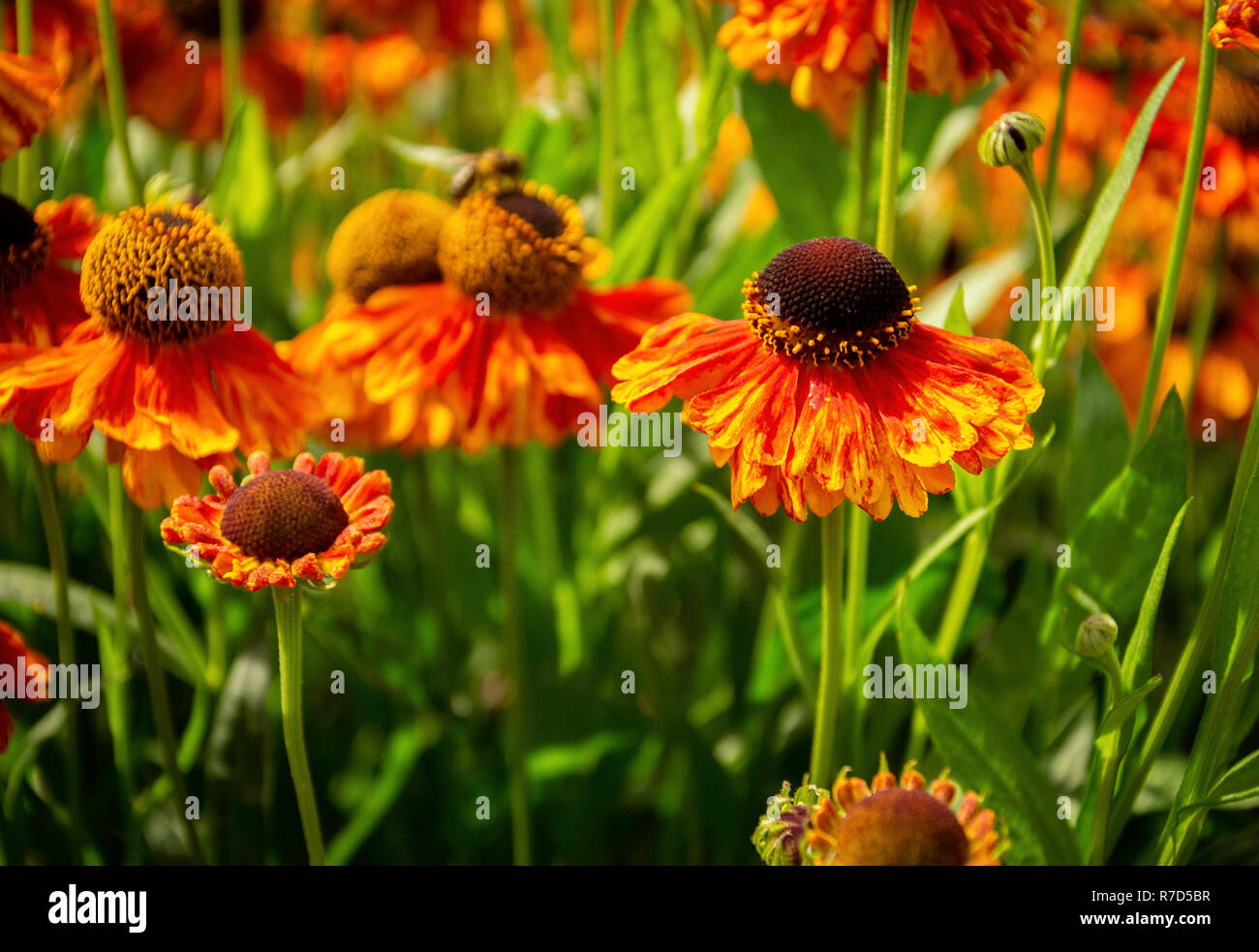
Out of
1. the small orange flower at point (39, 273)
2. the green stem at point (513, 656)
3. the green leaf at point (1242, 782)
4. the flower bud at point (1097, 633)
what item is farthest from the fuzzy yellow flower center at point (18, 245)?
the green leaf at point (1242, 782)

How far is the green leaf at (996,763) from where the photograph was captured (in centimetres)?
68

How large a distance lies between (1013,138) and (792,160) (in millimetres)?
375

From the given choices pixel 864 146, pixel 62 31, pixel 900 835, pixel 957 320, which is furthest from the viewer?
pixel 62 31

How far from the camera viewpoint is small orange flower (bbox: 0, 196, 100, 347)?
73 cm

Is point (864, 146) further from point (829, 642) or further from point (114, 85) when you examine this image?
point (114, 85)

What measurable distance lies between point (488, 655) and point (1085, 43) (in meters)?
0.97

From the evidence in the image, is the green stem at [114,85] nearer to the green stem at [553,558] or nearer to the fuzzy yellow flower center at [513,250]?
the fuzzy yellow flower center at [513,250]

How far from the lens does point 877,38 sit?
748 mm

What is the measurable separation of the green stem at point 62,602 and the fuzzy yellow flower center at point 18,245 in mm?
113

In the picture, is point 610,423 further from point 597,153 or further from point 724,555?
point 597,153

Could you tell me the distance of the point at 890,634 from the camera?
95 centimetres

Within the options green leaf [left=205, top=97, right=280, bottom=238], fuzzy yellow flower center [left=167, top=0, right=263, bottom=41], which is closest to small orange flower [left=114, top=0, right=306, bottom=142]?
fuzzy yellow flower center [left=167, top=0, right=263, bottom=41]

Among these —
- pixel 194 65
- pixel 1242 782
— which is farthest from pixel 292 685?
pixel 194 65

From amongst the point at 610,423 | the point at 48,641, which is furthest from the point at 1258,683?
the point at 48,641
